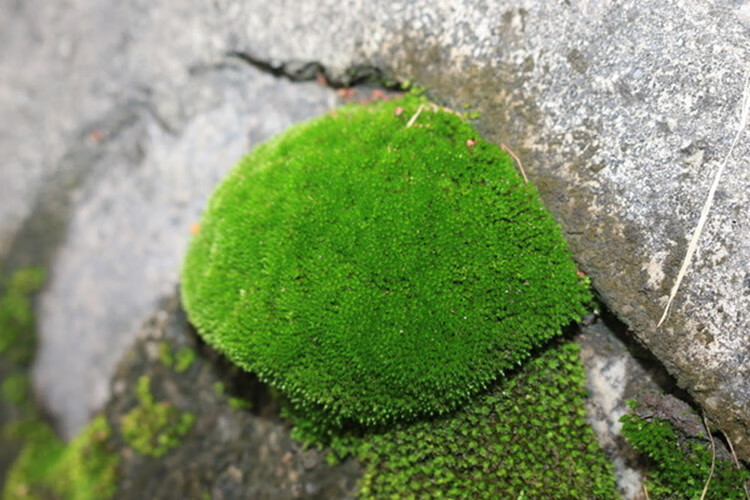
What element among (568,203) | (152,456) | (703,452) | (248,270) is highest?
(568,203)

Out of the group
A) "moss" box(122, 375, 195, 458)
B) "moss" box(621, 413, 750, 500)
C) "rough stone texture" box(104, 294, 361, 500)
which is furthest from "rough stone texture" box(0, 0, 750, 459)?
"moss" box(122, 375, 195, 458)

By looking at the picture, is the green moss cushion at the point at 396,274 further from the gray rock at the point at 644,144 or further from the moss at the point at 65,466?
the moss at the point at 65,466

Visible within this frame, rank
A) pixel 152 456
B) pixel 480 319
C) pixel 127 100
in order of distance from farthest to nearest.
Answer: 1. pixel 127 100
2. pixel 152 456
3. pixel 480 319

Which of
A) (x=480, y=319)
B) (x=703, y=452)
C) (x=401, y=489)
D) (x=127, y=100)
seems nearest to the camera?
(x=703, y=452)

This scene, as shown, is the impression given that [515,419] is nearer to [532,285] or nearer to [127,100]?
[532,285]

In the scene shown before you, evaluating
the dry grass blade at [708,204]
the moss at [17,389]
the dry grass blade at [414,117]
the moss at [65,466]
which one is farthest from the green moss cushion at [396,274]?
the moss at [17,389]

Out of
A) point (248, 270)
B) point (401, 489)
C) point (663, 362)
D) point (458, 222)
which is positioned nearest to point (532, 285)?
point (458, 222)

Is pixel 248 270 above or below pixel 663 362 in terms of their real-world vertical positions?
below
